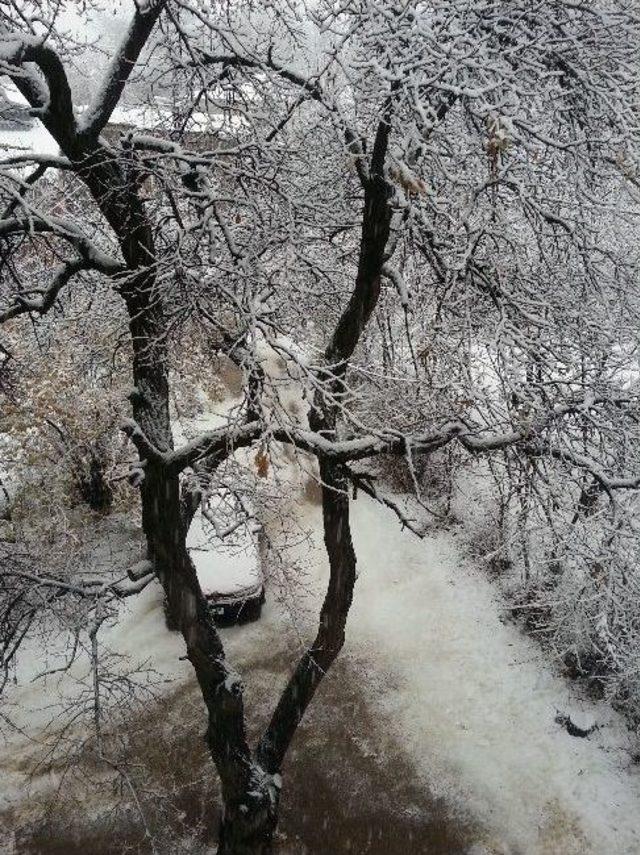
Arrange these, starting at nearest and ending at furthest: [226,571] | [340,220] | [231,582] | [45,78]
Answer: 1. [45,78]
2. [340,220]
3. [231,582]
4. [226,571]

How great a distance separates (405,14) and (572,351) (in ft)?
11.1

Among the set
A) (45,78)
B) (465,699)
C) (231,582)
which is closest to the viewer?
(45,78)

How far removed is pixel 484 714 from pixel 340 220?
7.27 m

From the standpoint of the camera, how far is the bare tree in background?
4203 mm

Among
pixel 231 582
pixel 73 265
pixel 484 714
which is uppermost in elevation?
pixel 73 265

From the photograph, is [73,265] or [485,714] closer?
[73,265]

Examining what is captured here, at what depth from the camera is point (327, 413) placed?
18.7 ft

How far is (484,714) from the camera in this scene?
31.4ft

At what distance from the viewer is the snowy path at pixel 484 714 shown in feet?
26.8

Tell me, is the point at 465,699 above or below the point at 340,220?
below

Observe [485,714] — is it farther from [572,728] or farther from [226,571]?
[226,571]

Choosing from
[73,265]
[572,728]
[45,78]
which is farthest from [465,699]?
[45,78]

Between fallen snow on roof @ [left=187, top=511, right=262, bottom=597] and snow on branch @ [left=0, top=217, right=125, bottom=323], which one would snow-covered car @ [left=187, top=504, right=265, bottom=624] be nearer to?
fallen snow on roof @ [left=187, top=511, right=262, bottom=597]

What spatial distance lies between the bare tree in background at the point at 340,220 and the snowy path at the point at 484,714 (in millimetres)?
3030
